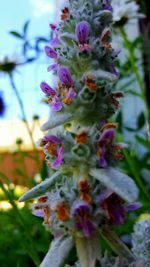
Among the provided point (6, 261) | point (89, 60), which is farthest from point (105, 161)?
point (6, 261)

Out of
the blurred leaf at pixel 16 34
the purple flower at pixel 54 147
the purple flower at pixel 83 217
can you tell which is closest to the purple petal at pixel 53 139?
the purple flower at pixel 54 147

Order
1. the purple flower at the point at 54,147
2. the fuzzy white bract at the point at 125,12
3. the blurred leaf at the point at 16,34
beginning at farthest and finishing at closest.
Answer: the fuzzy white bract at the point at 125,12 → the blurred leaf at the point at 16,34 → the purple flower at the point at 54,147

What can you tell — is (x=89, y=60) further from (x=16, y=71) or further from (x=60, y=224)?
(x=16, y=71)

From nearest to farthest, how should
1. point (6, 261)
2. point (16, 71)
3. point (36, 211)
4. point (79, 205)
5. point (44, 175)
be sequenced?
point (79, 205) < point (36, 211) < point (44, 175) < point (6, 261) < point (16, 71)

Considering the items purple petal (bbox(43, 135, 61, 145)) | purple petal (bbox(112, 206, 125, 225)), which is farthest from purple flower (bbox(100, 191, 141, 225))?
purple petal (bbox(43, 135, 61, 145))

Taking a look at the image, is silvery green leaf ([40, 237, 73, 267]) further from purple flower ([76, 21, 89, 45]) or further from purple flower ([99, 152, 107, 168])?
purple flower ([76, 21, 89, 45])

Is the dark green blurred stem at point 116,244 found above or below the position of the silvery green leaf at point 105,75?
below

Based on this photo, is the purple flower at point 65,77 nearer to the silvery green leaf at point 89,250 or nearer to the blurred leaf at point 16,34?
the silvery green leaf at point 89,250
